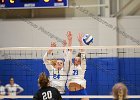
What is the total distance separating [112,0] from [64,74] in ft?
16.2

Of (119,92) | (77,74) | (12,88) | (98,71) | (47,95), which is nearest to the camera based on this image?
(119,92)

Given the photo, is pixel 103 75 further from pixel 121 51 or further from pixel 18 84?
pixel 18 84

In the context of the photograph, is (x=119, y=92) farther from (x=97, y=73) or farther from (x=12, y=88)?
(x=97, y=73)

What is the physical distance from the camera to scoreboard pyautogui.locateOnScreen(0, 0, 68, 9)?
11258 millimetres

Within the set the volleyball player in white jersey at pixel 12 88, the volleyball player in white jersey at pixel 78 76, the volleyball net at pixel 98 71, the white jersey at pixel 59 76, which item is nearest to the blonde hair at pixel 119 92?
the volleyball player in white jersey at pixel 78 76

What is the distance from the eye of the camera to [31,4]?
11.4 meters

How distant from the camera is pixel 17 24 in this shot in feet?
39.6

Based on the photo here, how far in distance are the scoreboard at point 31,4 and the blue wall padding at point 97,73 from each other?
174cm

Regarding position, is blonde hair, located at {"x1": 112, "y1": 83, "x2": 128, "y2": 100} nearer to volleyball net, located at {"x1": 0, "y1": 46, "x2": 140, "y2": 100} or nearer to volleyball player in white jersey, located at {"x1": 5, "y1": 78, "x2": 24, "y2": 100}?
volleyball player in white jersey, located at {"x1": 5, "y1": 78, "x2": 24, "y2": 100}

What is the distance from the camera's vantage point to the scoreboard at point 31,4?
36.9 feet

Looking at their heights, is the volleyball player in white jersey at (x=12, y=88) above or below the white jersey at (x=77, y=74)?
below

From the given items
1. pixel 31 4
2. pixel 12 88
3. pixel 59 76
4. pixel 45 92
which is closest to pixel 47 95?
pixel 45 92

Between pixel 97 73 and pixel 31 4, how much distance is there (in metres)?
3.03

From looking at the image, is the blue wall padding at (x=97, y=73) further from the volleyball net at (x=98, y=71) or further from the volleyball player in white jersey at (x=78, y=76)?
the volleyball player in white jersey at (x=78, y=76)
